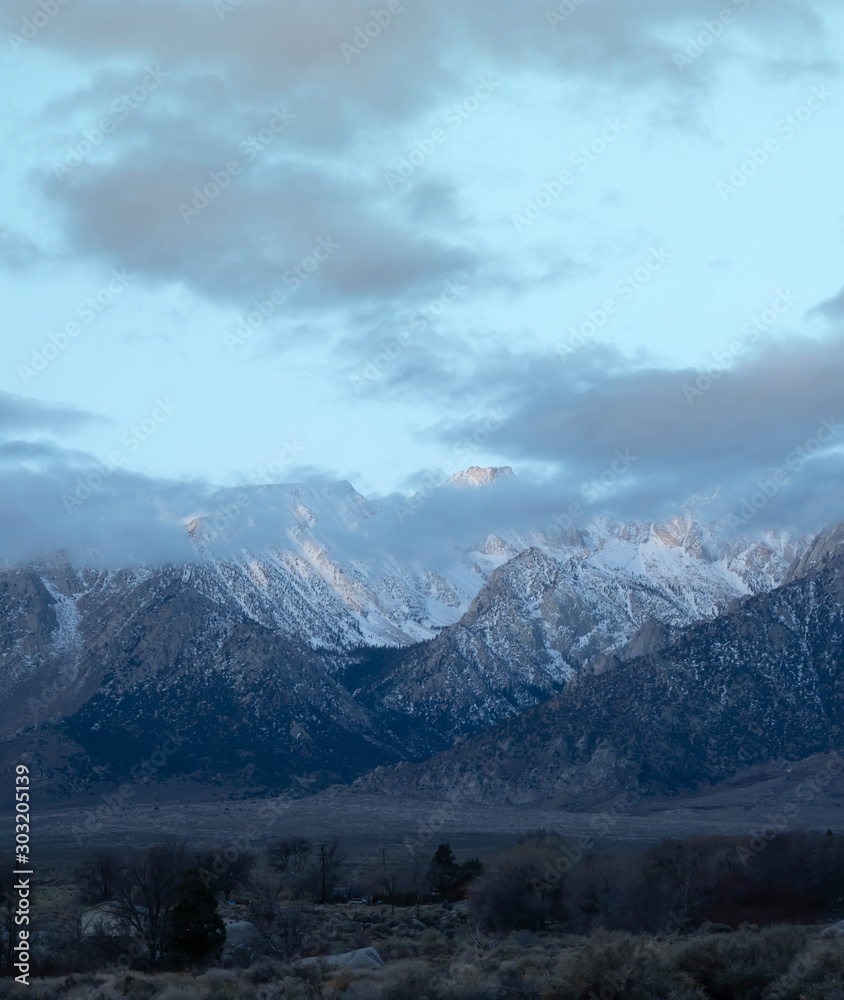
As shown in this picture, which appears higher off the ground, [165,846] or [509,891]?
[165,846]

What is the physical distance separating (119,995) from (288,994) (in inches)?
234

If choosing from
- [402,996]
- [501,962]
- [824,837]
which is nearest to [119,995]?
[402,996]

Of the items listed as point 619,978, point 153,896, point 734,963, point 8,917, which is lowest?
point 734,963

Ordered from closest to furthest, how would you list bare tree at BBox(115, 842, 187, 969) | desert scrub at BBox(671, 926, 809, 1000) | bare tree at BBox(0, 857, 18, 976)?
desert scrub at BBox(671, 926, 809, 1000) → bare tree at BBox(0, 857, 18, 976) → bare tree at BBox(115, 842, 187, 969)

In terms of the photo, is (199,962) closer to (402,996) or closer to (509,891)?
(402,996)

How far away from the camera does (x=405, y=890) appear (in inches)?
4040

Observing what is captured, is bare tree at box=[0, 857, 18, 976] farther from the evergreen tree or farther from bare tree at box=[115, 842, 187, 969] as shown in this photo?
the evergreen tree

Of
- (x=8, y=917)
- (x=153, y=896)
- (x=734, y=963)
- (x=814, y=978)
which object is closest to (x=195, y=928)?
(x=153, y=896)

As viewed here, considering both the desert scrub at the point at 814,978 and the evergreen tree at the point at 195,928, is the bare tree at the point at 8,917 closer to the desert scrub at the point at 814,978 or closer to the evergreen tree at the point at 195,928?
the evergreen tree at the point at 195,928

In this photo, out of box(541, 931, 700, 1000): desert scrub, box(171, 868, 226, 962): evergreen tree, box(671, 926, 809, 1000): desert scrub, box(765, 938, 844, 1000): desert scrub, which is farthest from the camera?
box(171, 868, 226, 962): evergreen tree

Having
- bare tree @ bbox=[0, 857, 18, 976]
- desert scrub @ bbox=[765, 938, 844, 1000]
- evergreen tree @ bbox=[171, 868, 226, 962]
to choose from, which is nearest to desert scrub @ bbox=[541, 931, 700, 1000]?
desert scrub @ bbox=[765, 938, 844, 1000]

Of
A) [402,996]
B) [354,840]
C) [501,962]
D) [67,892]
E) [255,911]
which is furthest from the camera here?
[354,840]

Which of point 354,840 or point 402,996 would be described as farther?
point 354,840

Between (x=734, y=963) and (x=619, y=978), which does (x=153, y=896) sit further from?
(x=734, y=963)
